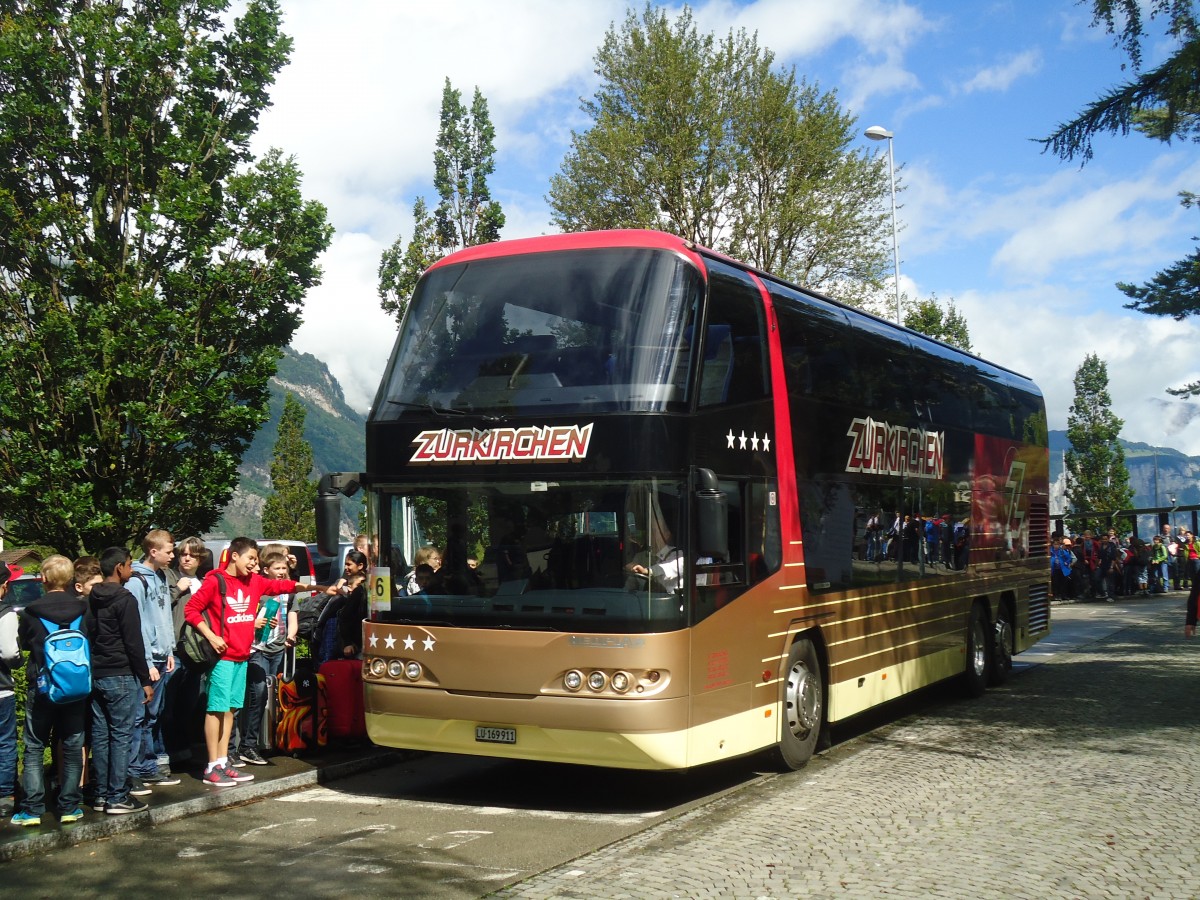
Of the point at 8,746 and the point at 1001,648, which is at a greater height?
the point at 8,746

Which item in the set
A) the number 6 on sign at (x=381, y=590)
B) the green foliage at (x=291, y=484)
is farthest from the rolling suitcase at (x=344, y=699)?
the green foliage at (x=291, y=484)

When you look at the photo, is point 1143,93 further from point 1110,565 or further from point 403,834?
point 1110,565

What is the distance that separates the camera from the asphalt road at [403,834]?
697 centimetres

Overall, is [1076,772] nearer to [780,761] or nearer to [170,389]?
[780,761]

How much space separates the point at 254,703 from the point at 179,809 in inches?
64.1

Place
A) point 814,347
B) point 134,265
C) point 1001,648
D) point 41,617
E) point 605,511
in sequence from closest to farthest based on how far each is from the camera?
point 41,617, point 605,511, point 814,347, point 1001,648, point 134,265

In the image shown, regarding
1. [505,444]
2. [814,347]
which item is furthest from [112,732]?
[814,347]

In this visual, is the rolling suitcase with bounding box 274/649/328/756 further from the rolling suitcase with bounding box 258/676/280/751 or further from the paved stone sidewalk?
the paved stone sidewalk

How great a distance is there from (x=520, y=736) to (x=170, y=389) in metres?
12.5

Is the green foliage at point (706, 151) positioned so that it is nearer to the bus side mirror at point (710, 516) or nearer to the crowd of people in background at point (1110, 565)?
the crowd of people in background at point (1110, 565)

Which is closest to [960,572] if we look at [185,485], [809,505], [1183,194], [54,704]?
[809,505]

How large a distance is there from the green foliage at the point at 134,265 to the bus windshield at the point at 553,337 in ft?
33.5

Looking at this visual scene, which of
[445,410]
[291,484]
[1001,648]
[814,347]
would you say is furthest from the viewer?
[291,484]

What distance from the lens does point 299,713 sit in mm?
10758
